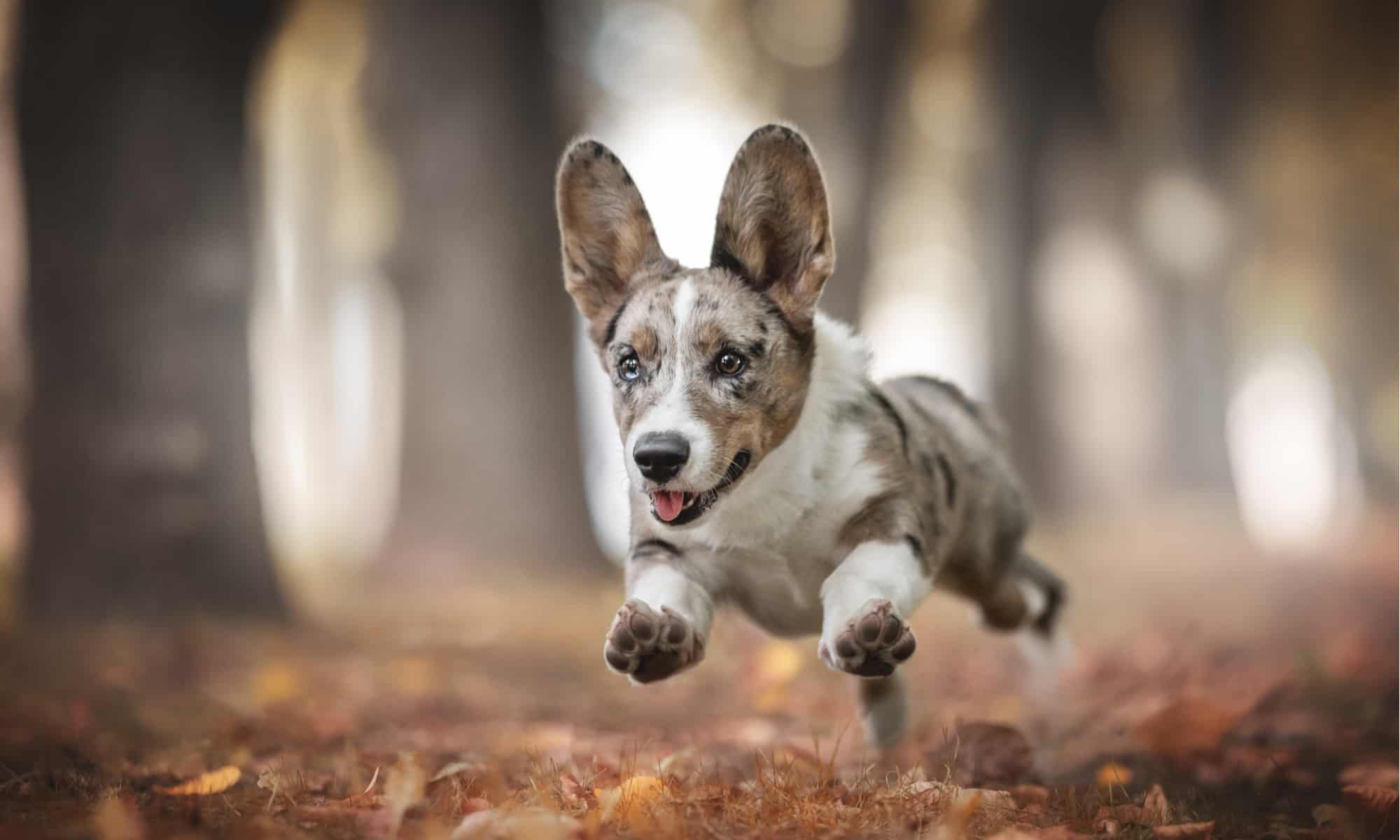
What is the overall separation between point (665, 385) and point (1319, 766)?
10.8 feet

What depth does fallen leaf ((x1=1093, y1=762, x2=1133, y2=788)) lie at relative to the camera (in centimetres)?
467

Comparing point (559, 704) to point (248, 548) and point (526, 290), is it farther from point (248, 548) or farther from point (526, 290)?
point (526, 290)

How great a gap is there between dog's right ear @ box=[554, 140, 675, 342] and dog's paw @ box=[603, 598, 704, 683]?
52.2 inches

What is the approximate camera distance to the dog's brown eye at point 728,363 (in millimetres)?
4281

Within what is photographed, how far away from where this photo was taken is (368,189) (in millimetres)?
20266

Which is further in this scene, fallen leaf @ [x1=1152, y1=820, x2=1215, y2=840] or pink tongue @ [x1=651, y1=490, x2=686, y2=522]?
pink tongue @ [x1=651, y1=490, x2=686, y2=522]

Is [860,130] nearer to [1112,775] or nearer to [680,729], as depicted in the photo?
[680,729]

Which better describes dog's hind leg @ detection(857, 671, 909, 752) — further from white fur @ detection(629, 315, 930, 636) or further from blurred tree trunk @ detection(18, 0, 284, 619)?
blurred tree trunk @ detection(18, 0, 284, 619)

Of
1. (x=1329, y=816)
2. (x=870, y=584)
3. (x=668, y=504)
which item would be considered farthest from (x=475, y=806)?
(x=1329, y=816)

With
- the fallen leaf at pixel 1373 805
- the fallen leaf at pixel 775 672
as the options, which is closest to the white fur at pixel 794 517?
the fallen leaf at pixel 1373 805

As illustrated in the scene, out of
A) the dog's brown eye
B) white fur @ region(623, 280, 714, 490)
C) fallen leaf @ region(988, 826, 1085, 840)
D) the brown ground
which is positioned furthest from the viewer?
the dog's brown eye

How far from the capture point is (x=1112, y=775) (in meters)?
4.81

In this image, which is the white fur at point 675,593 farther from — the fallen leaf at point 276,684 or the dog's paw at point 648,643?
the fallen leaf at point 276,684

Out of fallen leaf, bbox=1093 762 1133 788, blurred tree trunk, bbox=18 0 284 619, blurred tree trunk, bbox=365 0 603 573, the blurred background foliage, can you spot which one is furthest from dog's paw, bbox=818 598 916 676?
blurred tree trunk, bbox=365 0 603 573
